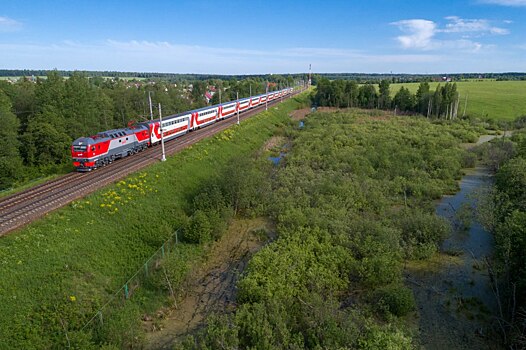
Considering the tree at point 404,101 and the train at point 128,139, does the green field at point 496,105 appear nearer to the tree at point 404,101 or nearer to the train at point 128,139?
the tree at point 404,101

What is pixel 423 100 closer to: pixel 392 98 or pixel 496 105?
pixel 392 98

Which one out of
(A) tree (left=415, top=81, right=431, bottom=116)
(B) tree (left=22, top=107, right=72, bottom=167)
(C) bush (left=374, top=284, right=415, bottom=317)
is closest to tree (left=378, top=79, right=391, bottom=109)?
(A) tree (left=415, top=81, right=431, bottom=116)

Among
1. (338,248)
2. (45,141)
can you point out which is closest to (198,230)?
(338,248)

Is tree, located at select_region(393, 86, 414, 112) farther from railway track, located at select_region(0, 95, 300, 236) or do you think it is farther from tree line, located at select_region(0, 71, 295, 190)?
railway track, located at select_region(0, 95, 300, 236)

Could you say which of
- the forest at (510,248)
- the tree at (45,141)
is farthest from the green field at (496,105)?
the tree at (45,141)

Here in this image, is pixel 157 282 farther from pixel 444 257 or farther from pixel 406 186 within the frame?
pixel 406 186

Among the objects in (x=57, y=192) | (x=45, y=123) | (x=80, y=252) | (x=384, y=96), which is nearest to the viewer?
(x=80, y=252)

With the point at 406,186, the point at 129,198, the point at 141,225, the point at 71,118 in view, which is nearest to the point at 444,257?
the point at 406,186
